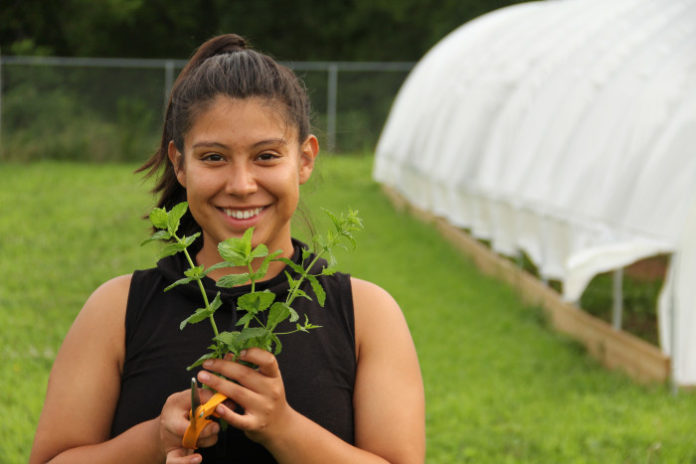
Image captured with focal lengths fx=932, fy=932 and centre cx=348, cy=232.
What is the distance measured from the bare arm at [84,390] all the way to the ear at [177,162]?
320 millimetres

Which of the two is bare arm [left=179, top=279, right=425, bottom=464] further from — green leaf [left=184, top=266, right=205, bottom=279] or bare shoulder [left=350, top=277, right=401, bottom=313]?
green leaf [left=184, top=266, right=205, bottom=279]

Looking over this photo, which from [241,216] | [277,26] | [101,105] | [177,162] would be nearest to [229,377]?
[241,216]

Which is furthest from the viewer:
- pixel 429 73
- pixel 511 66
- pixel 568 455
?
pixel 429 73

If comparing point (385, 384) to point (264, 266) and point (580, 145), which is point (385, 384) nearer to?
point (264, 266)

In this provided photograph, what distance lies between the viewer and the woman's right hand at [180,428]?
1616 mm

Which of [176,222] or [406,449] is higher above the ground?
[176,222]

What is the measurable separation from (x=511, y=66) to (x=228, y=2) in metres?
22.7

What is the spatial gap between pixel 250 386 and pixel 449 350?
543cm

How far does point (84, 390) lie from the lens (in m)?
1.89

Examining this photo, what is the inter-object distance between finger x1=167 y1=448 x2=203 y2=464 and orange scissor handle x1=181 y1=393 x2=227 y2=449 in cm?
2

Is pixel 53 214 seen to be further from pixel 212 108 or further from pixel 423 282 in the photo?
pixel 212 108

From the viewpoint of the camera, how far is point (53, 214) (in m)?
12.5

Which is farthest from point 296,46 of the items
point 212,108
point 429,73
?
point 212,108

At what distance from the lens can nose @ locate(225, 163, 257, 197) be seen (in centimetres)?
186
